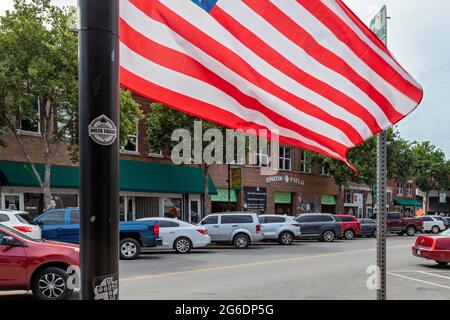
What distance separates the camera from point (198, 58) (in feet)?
11.8

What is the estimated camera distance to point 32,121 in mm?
24734

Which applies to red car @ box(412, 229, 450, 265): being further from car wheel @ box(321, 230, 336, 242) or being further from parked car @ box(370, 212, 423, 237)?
parked car @ box(370, 212, 423, 237)

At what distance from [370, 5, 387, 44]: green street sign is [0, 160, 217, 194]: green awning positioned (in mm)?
22853

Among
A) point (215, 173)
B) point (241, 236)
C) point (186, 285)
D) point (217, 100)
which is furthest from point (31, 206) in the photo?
point (217, 100)

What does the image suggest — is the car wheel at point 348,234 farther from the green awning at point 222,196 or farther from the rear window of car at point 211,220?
the rear window of car at point 211,220

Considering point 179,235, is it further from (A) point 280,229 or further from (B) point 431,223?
(B) point 431,223

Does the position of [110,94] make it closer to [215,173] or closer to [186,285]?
[186,285]

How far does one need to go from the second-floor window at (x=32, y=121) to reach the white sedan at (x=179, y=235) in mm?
7303

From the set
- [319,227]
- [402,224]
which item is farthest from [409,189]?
[319,227]

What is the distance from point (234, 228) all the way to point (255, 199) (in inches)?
584

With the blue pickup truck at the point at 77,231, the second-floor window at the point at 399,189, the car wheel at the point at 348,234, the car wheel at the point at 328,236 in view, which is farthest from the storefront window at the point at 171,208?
the second-floor window at the point at 399,189

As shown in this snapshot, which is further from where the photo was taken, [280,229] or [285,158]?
[285,158]

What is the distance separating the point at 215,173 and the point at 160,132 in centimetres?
713

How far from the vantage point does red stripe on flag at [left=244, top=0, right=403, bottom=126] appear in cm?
357
